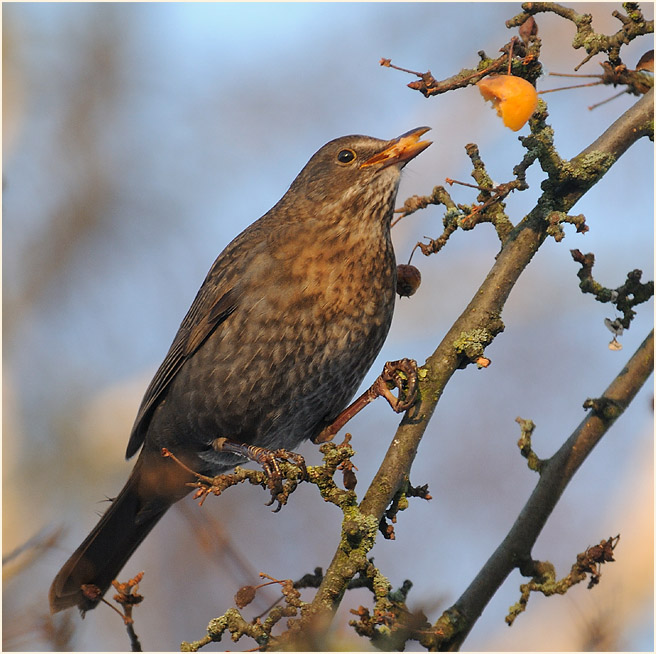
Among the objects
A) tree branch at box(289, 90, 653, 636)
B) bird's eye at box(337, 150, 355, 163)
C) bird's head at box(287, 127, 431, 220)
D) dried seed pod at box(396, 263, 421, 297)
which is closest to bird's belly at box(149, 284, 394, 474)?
dried seed pod at box(396, 263, 421, 297)

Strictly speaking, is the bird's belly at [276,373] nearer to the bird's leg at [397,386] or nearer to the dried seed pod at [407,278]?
the dried seed pod at [407,278]

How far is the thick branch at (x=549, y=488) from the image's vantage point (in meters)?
2.82

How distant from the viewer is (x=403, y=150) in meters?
4.07

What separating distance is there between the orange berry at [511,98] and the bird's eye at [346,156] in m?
1.62

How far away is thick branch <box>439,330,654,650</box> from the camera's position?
2.82 metres

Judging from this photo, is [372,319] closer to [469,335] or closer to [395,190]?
[395,190]

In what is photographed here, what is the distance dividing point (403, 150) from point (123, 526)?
103 inches

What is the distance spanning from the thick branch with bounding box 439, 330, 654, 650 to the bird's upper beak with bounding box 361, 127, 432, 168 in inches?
61.5

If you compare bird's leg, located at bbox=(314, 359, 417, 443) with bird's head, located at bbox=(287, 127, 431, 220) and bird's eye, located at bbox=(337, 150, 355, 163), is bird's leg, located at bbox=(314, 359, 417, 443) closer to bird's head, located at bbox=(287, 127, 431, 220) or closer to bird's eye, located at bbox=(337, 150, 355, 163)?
bird's head, located at bbox=(287, 127, 431, 220)

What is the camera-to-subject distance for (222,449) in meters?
4.30

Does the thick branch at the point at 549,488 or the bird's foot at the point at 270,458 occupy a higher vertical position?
the bird's foot at the point at 270,458

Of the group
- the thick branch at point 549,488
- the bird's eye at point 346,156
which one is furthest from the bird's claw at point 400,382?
the bird's eye at point 346,156

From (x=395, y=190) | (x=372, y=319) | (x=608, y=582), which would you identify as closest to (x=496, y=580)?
(x=608, y=582)

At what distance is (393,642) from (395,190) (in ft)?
7.19
